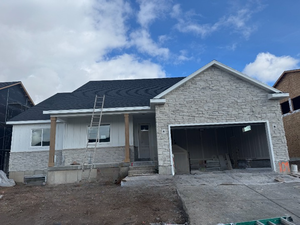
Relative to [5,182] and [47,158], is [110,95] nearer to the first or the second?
[47,158]

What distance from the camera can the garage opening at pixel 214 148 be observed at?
505 inches

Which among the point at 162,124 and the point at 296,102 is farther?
the point at 296,102

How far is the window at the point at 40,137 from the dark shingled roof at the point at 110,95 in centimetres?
79

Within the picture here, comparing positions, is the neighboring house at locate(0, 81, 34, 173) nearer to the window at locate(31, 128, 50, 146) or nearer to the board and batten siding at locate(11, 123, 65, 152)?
the board and batten siding at locate(11, 123, 65, 152)

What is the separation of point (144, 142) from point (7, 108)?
471 inches

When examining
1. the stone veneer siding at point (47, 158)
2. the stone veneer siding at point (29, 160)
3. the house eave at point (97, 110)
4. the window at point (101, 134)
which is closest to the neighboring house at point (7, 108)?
the stone veneer siding at point (29, 160)

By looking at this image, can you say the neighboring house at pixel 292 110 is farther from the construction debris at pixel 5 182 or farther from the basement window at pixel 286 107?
the construction debris at pixel 5 182

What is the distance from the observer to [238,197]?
6.26 metres

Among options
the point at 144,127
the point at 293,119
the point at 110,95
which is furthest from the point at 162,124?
the point at 293,119

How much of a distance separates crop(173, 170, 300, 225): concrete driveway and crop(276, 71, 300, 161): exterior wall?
8379mm

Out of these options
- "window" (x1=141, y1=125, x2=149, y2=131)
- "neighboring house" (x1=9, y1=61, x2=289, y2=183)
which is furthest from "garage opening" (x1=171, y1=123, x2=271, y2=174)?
"window" (x1=141, y1=125, x2=149, y2=131)

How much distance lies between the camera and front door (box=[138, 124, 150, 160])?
12969mm

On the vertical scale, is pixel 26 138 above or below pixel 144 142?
above

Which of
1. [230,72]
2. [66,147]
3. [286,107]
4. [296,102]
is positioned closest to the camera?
[230,72]
